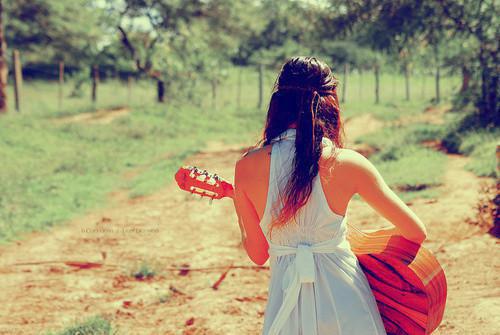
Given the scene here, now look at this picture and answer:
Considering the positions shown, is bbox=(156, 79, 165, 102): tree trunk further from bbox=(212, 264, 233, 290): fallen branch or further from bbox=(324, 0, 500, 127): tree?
bbox=(212, 264, 233, 290): fallen branch

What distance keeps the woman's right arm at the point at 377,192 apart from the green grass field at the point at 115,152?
574 centimetres

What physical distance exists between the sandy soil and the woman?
1799 mm

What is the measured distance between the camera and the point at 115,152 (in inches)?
519

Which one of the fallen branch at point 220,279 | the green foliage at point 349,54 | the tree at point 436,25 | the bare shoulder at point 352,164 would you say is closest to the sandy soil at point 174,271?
the fallen branch at point 220,279

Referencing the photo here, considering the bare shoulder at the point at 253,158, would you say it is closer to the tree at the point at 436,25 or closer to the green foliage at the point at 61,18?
the tree at the point at 436,25

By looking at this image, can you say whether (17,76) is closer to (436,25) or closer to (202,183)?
(436,25)

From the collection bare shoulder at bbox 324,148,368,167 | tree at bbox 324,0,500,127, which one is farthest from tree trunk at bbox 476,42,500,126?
bare shoulder at bbox 324,148,368,167

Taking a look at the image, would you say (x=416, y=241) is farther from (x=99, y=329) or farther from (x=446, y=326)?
(x=99, y=329)

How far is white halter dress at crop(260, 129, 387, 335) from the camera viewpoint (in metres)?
2.08

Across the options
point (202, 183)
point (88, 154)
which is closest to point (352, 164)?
point (202, 183)

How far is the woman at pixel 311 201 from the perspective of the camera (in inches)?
80.2

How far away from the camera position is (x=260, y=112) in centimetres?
2009

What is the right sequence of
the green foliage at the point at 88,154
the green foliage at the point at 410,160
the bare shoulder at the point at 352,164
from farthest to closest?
1. the green foliage at the point at 88,154
2. the green foliage at the point at 410,160
3. the bare shoulder at the point at 352,164

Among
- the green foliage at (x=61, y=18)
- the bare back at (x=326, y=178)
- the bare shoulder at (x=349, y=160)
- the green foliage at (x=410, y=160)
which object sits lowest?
the green foliage at (x=410, y=160)
